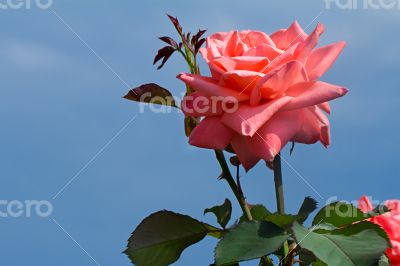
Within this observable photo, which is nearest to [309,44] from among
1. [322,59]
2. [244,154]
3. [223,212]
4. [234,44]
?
[322,59]

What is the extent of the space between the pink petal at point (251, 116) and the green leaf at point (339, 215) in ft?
0.65

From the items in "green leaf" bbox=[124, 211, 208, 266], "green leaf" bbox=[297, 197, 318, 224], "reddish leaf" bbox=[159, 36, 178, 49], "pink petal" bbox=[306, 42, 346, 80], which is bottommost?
"green leaf" bbox=[124, 211, 208, 266]

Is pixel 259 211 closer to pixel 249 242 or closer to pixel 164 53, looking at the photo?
pixel 249 242

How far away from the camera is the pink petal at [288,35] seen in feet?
3.81

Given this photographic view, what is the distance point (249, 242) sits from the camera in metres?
0.91

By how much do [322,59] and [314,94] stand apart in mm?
112

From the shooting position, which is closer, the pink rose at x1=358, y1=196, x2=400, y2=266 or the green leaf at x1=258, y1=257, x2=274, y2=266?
the green leaf at x1=258, y1=257, x2=274, y2=266

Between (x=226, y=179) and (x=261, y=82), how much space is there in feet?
0.60

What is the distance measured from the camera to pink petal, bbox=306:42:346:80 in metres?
1.10

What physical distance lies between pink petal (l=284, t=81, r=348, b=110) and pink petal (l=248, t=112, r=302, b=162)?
0.02 meters

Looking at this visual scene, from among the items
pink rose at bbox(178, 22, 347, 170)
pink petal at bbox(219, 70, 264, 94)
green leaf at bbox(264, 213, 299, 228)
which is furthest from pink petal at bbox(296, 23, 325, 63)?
green leaf at bbox(264, 213, 299, 228)

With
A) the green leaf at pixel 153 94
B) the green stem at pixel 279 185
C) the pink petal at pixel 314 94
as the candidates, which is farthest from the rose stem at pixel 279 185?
the green leaf at pixel 153 94

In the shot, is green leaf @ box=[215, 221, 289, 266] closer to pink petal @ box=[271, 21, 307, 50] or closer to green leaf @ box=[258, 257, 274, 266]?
green leaf @ box=[258, 257, 274, 266]

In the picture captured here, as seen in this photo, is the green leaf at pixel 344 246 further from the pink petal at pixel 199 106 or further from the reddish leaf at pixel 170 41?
the reddish leaf at pixel 170 41
